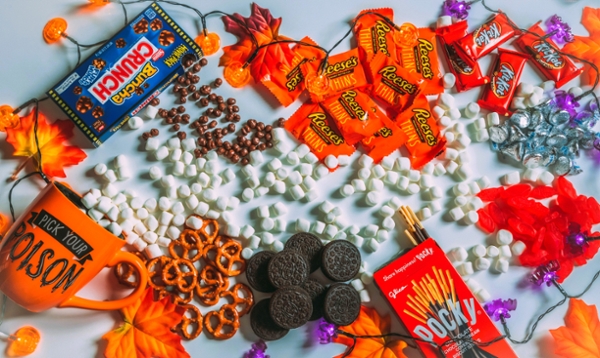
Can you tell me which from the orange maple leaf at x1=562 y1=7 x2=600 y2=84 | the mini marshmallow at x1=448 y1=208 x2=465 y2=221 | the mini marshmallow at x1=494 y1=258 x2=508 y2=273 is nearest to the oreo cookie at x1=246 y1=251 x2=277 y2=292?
the mini marshmallow at x1=448 y1=208 x2=465 y2=221

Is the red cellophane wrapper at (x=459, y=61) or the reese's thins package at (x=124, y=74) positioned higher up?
the reese's thins package at (x=124, y=74)

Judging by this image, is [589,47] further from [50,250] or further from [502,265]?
[50,250]

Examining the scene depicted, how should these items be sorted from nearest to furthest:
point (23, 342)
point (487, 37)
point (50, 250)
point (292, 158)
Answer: point (50, 250) → point (23, 342) → point (292, 158) → point (487, 37)

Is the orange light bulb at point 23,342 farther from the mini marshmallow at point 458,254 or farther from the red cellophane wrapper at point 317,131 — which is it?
the mini marshmallow at point 458,254

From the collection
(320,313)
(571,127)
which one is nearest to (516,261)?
(571,127)

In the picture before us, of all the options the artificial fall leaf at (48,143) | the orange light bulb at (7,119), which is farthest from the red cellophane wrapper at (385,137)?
the orange light bulb at (7,119)

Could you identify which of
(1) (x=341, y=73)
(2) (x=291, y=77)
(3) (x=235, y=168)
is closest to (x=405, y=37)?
(1) (x=341, y=73)
